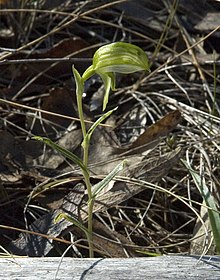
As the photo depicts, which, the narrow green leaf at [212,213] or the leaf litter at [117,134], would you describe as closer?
the narrow green leaf at [212,213]

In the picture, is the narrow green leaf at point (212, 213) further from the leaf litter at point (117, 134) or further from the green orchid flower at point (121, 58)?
the green orchid flower at point (121, 58)

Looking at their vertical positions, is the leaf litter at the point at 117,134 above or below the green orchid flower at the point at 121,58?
below

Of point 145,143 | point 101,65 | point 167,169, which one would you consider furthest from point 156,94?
point 101,65

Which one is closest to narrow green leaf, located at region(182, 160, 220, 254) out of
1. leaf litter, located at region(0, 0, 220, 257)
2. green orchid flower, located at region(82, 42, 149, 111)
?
leaf litter, located at region(0, 0, 220, 257)

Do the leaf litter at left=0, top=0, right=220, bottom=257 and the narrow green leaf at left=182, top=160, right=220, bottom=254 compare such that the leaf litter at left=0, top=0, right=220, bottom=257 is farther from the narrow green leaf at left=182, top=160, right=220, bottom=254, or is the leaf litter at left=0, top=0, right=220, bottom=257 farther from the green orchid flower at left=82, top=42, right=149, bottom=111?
the green orchid flower at left=82, top=42, right=149, bottom=111

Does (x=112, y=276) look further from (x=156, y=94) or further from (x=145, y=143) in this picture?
(x=156, y=94)

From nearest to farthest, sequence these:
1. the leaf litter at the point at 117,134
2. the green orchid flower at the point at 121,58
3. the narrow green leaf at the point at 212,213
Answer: the green orchid flower at the point at 121,58
the narrow green leaf at the point at 212,213
the leaf litter at the point at 117,134

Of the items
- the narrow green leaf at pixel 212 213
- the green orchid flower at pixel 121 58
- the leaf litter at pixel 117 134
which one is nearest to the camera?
the green orchid flower at pixel 121 58

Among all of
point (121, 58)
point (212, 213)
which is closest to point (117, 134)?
point (212, 213)

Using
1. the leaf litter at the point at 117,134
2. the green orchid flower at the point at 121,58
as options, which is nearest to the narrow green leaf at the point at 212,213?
the leaf litter at the point at 117,134

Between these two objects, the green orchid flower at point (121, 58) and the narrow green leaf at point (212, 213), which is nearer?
the green orchid flower at point (121, 58)

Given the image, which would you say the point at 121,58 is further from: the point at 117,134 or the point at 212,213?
the point at 117,134
